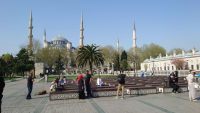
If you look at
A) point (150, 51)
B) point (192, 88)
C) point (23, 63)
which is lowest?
point (192, 88)

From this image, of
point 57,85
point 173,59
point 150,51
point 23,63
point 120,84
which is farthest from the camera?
point 150,51

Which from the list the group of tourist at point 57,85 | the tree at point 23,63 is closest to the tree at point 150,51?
the tree at point 23,63

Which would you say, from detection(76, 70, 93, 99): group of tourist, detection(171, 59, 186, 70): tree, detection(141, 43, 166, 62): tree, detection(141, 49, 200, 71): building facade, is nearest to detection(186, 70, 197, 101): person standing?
detection(76, 70, 93, 99): group of tourist

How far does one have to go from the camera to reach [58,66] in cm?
9669

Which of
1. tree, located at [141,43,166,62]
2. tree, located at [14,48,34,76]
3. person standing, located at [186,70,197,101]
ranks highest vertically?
tree, located at [141,43,166,62]

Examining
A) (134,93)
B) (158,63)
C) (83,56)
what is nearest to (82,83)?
(134,93)

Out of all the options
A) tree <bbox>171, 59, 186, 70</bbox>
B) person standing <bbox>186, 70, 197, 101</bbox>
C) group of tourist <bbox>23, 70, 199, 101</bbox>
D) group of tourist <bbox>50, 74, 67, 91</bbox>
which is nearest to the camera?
person standing <bbox>186, 70, 197, 101</bbox>

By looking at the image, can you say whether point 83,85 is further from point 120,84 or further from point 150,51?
point 150,51

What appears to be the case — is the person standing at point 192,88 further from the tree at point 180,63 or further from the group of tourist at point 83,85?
the tree at point 180,63

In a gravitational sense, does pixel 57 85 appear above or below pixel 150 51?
below

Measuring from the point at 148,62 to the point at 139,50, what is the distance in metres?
11.4

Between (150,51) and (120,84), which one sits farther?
(150,51)

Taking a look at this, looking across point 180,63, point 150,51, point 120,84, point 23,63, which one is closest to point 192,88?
point 120,84

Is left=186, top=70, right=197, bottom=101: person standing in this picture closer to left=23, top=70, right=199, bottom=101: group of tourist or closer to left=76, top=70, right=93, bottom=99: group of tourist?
left=23, top=70, right=199, bottom=101: group of tourist
